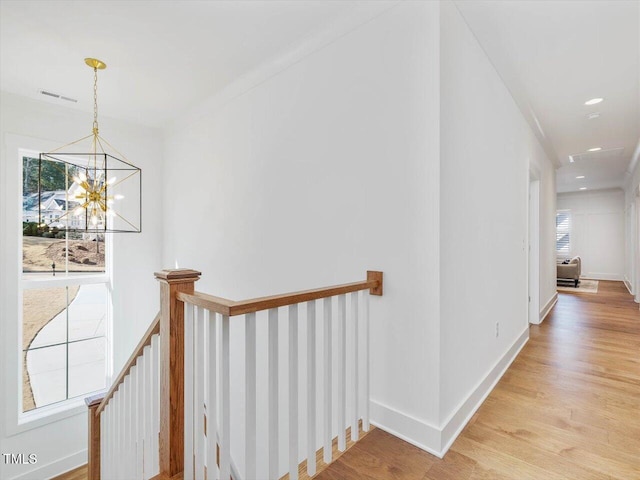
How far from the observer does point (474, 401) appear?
2.04 metres

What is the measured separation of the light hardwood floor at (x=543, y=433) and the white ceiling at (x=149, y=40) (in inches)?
96.9

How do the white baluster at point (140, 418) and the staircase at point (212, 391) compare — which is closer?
the staircase at point (212, 391)

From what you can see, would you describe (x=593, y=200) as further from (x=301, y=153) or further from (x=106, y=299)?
(x=106, y=299)

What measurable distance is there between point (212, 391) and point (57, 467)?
348cm

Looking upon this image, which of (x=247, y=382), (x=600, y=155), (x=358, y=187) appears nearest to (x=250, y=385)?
(x=247, y=382)

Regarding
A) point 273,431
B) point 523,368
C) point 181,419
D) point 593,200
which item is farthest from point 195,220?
point 593,200

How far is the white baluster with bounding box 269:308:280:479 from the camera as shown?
125cm

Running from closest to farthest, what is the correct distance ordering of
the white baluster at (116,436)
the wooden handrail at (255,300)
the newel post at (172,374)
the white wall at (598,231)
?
the wooden handrail at (255,300), the newel post at (172,374), the white baluster at (116,436), the white wall at (598,231)

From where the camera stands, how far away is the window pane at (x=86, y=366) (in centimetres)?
353

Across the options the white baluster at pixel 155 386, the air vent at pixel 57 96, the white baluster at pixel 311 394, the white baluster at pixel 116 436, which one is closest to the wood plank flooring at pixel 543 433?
the white baluster at pixel 311 394

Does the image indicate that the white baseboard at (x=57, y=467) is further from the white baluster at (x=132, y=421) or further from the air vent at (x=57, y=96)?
the air vent at (x=57, y=96)

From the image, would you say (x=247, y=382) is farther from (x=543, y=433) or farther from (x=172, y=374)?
(x=543, y=433)

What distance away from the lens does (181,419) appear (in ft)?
4.52

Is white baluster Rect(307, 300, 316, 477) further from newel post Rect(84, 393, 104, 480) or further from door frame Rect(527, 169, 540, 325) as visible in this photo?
door frame Rect(527, 169, 540, 325)
